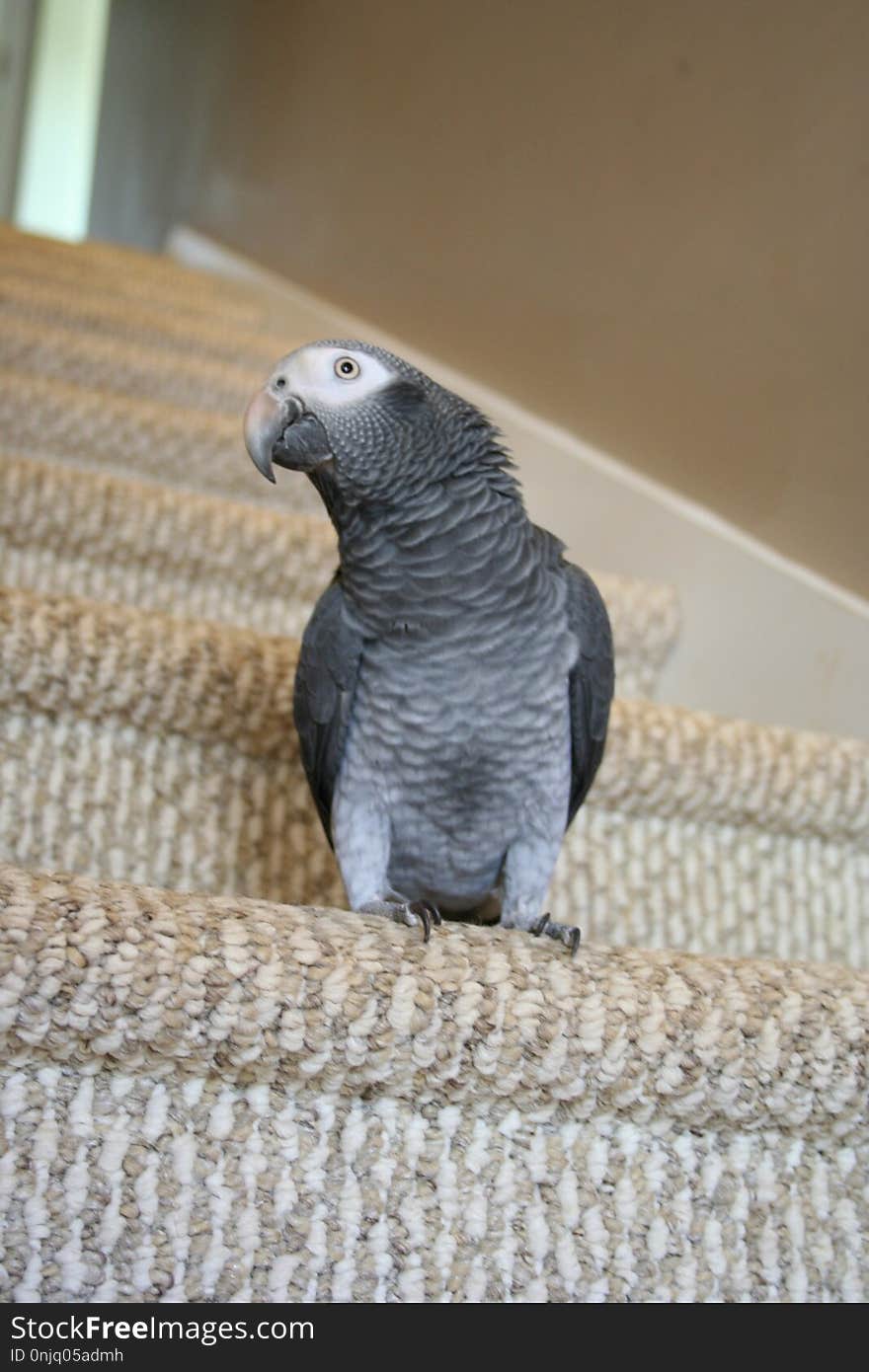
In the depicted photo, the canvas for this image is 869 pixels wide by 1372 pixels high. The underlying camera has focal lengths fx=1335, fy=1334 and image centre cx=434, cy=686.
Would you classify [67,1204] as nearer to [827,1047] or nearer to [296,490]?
[827,1047]

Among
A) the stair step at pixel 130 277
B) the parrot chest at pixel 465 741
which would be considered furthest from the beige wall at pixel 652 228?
the parrot chest at pixel 465 741

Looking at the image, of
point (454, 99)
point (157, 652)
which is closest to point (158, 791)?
point (157, 652)

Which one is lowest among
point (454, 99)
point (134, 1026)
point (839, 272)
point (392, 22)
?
point (134, 1026)

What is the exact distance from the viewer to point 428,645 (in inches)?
35.7

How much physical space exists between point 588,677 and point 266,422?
11.2 inches

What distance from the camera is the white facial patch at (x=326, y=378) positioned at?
869 millimetres

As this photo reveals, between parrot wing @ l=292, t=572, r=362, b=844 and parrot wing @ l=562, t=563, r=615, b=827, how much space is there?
0.16m

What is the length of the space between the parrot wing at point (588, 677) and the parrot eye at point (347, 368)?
216 mm

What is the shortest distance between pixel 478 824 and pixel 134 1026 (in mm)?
323

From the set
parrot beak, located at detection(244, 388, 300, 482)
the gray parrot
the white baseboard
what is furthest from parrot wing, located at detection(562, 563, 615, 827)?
the white baseboard

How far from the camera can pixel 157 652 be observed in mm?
1049

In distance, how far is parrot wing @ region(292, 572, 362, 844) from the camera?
0.92 m

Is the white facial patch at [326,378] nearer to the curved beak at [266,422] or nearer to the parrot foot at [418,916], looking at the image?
the curved beak at [266,422]

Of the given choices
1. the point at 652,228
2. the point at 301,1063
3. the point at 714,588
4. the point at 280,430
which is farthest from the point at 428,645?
the point at 652,228
